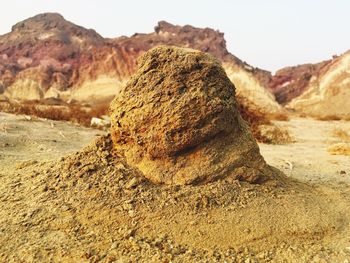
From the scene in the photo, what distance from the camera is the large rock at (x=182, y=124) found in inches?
115

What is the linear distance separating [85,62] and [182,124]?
30.1 meters

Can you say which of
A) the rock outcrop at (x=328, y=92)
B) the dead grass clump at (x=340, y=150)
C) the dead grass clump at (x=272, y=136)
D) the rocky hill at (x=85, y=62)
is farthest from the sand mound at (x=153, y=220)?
the rocky hill at (x=85, y=62)

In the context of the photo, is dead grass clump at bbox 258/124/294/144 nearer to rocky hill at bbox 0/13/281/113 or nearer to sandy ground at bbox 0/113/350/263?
sandy ground at bbox 0/113/350/263

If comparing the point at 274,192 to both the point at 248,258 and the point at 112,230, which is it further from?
the point at 112,230

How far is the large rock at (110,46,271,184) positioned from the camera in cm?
292

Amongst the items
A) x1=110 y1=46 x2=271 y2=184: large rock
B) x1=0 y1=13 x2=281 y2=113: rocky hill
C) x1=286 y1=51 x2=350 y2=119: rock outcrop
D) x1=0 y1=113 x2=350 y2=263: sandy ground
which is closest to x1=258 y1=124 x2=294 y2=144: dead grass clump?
x1=0 y1=113 x2=350 y2=263: sandy ground

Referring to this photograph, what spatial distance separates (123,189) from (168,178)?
0.29 meters

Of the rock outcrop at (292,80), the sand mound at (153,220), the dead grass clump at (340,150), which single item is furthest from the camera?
the rock outcrop at (292,80)

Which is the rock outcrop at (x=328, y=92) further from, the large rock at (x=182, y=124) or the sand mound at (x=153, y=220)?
the sand mound at (x=153, y=220)

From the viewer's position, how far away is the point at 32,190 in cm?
297

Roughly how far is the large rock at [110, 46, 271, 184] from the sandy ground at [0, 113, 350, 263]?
113mm

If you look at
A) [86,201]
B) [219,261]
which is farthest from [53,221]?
[219,261]

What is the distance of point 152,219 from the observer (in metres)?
2.57

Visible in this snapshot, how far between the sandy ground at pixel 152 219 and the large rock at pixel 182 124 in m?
0.11
